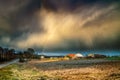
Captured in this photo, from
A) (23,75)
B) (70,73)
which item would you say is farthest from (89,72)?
(23,75)

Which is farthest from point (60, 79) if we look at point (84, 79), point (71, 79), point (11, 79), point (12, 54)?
point (12, 54)

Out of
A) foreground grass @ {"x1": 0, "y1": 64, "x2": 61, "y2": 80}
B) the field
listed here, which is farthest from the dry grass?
foreground grass @ {"x1": 0, "y1": 64, "x2": 61, "y2": 80}

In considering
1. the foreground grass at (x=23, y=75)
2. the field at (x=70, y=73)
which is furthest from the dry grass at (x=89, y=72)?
the foreground grass at (x=23, y=75)

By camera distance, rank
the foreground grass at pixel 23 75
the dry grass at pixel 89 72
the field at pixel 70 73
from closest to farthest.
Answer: the dry grass at pixel 89 72, the field at pixel 70 73, the foreground grass at pixel 23 75

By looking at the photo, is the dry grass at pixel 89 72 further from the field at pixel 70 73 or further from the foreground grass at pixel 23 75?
the foreground grass at pixel 23 75

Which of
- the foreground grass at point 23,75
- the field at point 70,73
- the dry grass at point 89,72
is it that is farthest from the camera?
the foreground grass at point 23,75

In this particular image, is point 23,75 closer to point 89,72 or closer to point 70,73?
point 70,73

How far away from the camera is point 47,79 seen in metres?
32.3

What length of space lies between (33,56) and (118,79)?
517 feet

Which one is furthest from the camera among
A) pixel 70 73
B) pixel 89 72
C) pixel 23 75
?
pixel 23 75

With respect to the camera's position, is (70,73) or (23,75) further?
(23,75)

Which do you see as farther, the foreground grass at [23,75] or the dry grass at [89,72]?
the foreground grass at [23,75]

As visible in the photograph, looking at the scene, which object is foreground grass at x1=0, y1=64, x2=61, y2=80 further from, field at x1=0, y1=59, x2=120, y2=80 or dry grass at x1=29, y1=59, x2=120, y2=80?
dry grass at x1=29, y1=59, x2=120, y2=80

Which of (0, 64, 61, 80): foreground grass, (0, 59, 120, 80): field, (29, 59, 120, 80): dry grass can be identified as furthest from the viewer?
(0, 64, 61, 80): foreground grass
